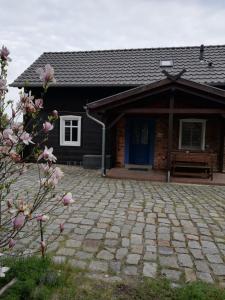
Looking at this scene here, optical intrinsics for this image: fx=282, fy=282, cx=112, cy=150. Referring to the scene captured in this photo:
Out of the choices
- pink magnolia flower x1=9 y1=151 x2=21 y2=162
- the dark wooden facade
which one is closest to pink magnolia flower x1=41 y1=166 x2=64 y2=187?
pink magnolia flower x1=9 y1=151 x2=21 y2=162

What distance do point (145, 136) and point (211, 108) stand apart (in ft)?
10.8

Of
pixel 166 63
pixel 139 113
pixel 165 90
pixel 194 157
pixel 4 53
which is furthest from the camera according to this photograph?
pixel 166 63

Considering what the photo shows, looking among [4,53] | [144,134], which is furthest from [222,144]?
[4,53]

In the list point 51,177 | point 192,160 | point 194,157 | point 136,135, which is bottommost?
point 192,160

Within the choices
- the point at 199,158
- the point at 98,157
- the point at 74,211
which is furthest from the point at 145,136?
the point at 74,211

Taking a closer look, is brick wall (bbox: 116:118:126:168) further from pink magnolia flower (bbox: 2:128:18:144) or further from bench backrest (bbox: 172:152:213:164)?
pink magnolia flower (bbox: 2:128:18:144)

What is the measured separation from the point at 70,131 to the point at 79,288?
33.5ft

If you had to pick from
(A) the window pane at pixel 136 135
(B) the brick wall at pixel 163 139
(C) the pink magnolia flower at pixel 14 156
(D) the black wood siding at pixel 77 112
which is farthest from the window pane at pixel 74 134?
(C) the pink magnolia flower at pixel 14 156

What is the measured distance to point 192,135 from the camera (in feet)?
37.8

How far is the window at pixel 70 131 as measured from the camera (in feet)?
41.5

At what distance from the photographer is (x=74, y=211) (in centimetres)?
557

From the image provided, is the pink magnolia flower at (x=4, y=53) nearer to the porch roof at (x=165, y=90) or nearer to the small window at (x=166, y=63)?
the porch roof at (x=165, y=90)

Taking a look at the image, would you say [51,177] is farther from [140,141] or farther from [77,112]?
[77,112]

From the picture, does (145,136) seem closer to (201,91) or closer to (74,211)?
(201,91)
